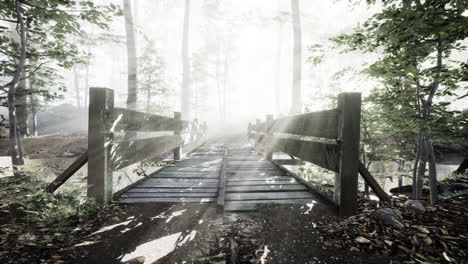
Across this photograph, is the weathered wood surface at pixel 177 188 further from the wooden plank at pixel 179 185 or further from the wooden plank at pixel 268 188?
the wooden plank at pixel 268 188

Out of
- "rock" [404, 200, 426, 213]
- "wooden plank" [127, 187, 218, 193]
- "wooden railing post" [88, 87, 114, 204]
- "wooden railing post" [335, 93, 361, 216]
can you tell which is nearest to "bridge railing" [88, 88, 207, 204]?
"wooden railing post" [88, 87, 114, 204]

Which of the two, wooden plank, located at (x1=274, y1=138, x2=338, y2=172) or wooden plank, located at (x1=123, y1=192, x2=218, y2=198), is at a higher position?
wooden plank, located at (x1=274, y1=138, x2=338, y2=172)

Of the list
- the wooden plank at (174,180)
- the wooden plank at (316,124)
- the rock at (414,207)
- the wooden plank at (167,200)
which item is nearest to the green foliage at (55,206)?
the wooden plank at (167,200)

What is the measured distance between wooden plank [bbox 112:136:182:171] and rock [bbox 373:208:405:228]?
3.56 meters

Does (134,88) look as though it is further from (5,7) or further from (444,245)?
(444,245)

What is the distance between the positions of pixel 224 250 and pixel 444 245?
6.68 feet

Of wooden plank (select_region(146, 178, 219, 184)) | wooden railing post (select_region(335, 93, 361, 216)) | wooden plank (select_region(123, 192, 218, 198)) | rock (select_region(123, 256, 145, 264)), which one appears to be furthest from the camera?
wooden plank (select_region(146, 178, 219, 184))

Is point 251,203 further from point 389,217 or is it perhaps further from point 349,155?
point 389,217

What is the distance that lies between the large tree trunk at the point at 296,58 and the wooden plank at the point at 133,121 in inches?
358

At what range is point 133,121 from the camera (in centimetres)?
367

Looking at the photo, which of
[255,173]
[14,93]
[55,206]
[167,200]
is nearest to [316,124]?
[255,173]

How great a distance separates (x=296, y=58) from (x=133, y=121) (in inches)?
434

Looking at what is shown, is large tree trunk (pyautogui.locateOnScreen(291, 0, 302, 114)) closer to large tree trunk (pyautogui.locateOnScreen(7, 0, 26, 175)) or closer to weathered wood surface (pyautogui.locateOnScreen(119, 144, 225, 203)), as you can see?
weathered wood surface (pyautogui.locateOnScreen(119, 144, 225, 203))

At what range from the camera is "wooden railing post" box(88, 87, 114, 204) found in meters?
2.81
